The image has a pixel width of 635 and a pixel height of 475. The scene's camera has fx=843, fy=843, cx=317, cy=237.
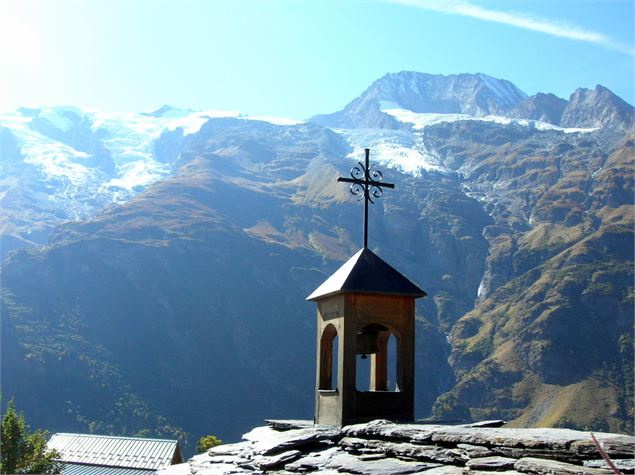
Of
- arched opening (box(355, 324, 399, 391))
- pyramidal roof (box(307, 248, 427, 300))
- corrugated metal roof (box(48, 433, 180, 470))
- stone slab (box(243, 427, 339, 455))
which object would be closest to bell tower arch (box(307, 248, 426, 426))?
pyramidal roof (box(307, 248, 427, 300))

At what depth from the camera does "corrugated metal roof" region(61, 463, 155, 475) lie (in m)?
36.6

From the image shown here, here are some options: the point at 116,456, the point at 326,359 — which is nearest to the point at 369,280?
the point at 326,359

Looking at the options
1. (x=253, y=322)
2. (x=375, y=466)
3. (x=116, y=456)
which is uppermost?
(x=253, y=322)

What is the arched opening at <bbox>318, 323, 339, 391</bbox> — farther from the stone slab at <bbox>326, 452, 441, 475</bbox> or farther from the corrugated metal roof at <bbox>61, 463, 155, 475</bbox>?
the corrugated metal roof at <bbox>61, 463, 155, 475</bbox>

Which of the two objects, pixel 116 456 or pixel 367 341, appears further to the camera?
pixel 116 456

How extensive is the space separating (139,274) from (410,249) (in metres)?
69.8

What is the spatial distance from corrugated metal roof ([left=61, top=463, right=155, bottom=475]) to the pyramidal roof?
26.8m

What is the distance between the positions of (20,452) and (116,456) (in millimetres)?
6334

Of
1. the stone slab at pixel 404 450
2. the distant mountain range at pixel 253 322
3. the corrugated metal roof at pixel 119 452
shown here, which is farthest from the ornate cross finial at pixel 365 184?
the distant mountain range at pixel 253 322

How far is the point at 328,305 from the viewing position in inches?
492

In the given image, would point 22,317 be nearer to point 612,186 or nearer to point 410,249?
point 410,249

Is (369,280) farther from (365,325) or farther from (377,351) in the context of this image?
(377,351)

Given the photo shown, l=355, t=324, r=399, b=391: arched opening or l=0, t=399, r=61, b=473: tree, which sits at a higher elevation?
l=355, t=324, r=399, b=391: arched opening

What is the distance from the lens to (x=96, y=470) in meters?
37.1
